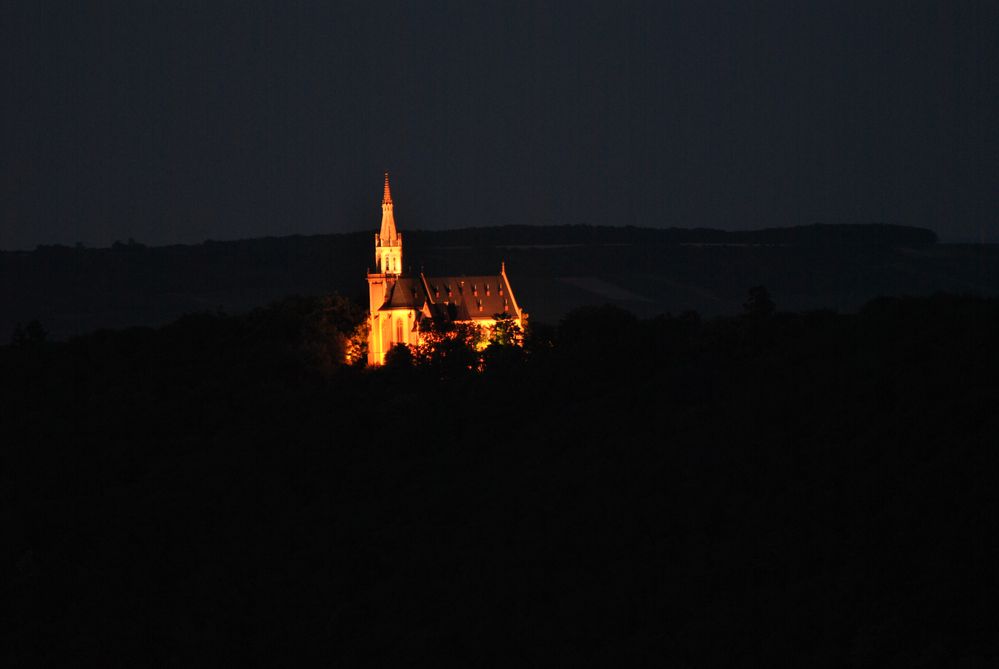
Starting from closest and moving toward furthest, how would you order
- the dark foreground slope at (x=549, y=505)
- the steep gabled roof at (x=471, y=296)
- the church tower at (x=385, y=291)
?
the dark foreground slope at (x=549, y=505), the church tower at (x=385, y=291), the steep gabled roof at (x=471, y=296)

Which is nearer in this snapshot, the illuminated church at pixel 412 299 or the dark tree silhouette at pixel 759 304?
the dark tree silhouette at pixel 759 304

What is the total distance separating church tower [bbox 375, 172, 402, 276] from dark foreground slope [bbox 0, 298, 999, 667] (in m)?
16.2

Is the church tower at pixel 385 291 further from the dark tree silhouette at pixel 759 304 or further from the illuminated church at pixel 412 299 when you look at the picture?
the dark tree silhouette at pixel 759 304

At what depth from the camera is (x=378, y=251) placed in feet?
454

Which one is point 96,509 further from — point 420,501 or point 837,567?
point 837,567

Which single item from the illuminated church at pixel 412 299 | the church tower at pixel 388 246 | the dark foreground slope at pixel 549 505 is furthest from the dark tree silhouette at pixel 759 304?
the church tower at pixel 388 246

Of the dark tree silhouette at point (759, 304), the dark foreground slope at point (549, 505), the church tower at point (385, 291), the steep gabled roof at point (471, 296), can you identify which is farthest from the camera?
the steep gabled roof at point (471, 296)

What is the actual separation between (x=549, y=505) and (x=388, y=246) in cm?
6185

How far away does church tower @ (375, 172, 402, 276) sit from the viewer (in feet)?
448

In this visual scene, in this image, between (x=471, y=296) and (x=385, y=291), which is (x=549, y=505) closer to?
(x=385, y=291)

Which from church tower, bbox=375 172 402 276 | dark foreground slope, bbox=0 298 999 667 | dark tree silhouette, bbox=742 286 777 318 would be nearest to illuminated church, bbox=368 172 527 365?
church tower, bbox=375 172 402 276

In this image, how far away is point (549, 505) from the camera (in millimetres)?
78938

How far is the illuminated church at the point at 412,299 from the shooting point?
130125mm

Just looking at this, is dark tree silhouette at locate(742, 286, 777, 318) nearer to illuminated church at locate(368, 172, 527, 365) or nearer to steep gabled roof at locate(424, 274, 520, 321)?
illuminated church at locate(368, 172, 527, 365)
